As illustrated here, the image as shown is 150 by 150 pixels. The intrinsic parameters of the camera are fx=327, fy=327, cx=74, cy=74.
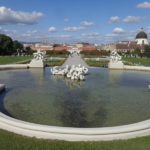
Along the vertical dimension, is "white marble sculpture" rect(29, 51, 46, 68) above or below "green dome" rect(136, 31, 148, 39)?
below

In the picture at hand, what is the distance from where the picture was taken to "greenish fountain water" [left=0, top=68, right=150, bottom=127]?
35.7ft

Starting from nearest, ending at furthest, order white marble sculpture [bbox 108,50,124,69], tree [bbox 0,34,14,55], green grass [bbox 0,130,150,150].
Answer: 1. green grass [bbox 0,130,150,150]
2. white marble sculpture [bbox 108,50,124,69]
3. tree [bbox 0,34,14,55]

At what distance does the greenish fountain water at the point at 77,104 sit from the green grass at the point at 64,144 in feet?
8.58

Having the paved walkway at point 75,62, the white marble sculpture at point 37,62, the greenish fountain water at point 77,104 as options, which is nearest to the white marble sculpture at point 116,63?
the paved walkway at point 75,62

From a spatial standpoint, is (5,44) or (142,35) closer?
(5,44)

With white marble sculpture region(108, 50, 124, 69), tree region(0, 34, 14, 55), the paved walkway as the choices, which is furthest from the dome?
white marble sculpture region(108, 50, 124, 69)

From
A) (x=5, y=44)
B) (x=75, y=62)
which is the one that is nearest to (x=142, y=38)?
(x=5, y=44)

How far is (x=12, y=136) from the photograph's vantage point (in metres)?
7.95

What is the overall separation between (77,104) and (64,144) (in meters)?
6.40

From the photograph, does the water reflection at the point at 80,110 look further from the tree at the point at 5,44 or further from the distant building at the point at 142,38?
the distant building at the point at 142,38

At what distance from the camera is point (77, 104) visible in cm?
1367

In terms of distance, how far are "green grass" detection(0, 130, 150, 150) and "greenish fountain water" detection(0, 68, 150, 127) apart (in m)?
2.61

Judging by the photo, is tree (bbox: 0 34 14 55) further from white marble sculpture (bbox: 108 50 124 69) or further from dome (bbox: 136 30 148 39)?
dome (bbox: 136 30 148 39)

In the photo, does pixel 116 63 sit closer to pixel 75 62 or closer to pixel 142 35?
pixel 75 62
